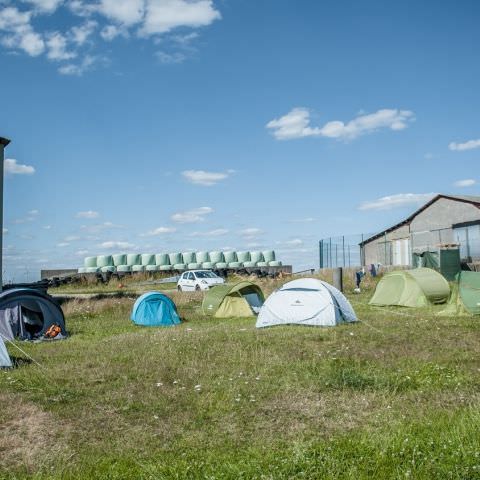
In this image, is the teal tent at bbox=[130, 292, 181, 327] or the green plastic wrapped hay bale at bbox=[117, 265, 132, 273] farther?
the green plastic wrapped hay bale at bbox=[117, 265, 132, 273]

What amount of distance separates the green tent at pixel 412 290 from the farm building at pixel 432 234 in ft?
39.3

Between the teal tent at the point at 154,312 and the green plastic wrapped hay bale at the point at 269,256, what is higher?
the green plastic wrapped hay bale at the point at 269,256

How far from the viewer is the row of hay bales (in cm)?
5353

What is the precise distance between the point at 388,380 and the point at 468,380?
50.5 inches

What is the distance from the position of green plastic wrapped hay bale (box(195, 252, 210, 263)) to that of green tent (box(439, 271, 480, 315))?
37.7 metres

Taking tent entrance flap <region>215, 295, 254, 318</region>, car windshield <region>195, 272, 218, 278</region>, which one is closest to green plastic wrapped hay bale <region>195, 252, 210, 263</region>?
car windshield <region>195, 272, 218, 278</region>

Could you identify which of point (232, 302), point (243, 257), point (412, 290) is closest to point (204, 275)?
point (232, 302)

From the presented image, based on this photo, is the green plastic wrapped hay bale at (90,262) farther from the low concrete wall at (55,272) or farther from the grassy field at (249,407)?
the grassy field at (249,407)

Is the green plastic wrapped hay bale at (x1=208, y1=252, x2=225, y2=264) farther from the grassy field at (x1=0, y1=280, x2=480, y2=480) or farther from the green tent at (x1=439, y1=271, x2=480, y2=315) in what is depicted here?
the grassy field at (x1=0, y1=280, x2=480, y2=480)

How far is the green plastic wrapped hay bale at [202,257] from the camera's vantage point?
55.8 meters

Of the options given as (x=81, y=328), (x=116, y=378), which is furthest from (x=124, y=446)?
(x=81, y=328)

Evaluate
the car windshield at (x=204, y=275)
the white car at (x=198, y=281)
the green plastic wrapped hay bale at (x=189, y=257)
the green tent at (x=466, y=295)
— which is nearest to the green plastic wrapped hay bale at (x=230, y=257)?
the green plastic wrapped hay bale at (x=189, y=257)

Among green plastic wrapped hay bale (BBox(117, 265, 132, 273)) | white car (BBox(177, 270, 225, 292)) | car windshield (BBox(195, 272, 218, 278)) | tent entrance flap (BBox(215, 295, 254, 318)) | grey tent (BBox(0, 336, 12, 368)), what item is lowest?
grey tent (BBox(0, 336, 12, 368))

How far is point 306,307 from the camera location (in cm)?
1709
